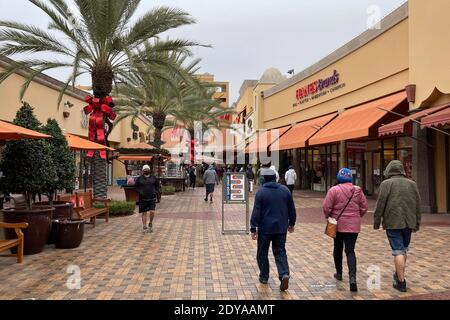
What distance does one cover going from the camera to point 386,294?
5.95 metres

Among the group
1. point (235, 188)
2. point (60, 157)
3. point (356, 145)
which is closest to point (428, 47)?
point (356, 145)

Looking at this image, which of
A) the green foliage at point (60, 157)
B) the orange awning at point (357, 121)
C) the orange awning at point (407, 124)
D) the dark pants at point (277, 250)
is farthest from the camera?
the orange awning at point (357, 121)

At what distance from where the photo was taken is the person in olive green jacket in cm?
608

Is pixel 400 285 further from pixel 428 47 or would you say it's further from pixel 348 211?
Result: pixel 428 47

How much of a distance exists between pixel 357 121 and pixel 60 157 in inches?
475

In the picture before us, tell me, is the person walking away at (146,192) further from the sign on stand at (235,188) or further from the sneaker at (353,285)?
the sneaker at (353,285)

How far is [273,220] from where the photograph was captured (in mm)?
6195

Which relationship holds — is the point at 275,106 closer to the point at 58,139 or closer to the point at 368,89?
the point at 368,89

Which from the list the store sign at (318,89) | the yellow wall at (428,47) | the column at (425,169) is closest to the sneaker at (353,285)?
the yellow wall at (428,47)

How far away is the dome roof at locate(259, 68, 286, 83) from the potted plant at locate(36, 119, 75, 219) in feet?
103

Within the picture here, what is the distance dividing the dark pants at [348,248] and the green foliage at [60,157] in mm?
6730

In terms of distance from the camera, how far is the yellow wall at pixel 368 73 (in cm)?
1725

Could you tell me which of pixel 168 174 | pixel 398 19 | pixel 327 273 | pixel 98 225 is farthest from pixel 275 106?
pixel 327 273
